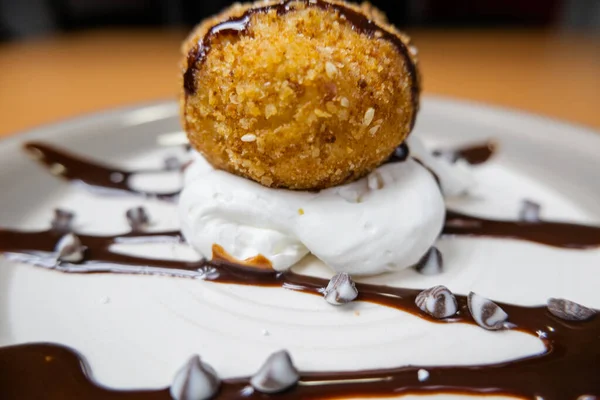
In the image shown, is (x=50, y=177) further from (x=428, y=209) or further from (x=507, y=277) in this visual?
(x=507, y=277)

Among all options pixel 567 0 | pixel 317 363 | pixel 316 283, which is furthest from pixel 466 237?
pixel 567 0

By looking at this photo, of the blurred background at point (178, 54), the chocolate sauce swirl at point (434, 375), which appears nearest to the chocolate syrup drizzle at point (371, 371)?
the chocolate sauce swirl at point (434, 375)

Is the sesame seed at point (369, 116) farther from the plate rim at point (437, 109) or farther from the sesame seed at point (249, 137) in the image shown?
the plate rim at point (437, 109)

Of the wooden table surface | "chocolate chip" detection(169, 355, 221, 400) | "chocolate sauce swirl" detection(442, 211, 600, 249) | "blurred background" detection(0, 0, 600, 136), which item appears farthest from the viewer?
"blurred background" detection(0, 0, 600, 136)

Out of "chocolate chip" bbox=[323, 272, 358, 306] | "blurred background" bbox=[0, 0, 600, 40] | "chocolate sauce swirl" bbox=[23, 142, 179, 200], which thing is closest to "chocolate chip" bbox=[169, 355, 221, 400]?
"chocolate chip" bbox=[323, 272, 358, 306]

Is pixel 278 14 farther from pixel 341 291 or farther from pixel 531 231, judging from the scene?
pixel 531 231

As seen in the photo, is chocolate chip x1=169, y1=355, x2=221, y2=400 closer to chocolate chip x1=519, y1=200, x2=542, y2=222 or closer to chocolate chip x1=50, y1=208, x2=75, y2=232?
chocolate chip x1=50, y1=208, x2=75, y2=232

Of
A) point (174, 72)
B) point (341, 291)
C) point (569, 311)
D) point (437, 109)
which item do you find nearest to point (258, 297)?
point (341, 291)
